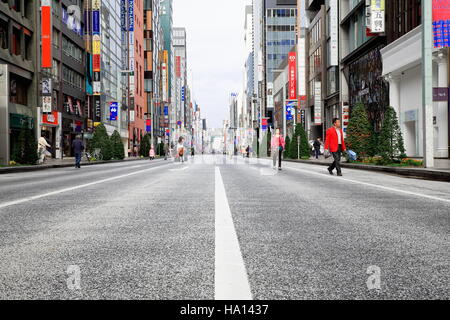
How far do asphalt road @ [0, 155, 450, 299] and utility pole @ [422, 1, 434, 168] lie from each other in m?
8.83

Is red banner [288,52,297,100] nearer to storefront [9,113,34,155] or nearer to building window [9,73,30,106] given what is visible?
building window [9,73,30,106]

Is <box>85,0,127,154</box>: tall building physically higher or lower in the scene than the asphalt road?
higher

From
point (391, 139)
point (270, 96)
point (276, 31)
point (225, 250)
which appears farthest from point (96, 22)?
point (276, 31)

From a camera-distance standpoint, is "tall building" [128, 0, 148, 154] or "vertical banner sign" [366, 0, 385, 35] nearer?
"vertical banner sign" [366, 0, 385, 35]

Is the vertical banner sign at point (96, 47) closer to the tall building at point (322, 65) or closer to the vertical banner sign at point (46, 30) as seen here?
the vertical banner sign at point (46, 30)

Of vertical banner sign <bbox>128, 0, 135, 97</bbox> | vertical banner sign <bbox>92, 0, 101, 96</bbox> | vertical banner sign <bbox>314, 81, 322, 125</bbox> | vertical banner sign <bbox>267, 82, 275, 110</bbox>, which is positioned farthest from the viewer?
vertical banner sign <bbox>267, 82, 275, 110</bbox>

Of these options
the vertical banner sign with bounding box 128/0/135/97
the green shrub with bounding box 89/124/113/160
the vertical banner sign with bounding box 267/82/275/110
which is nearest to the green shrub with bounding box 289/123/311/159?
the green shrub with bounding box 89/124/113/160

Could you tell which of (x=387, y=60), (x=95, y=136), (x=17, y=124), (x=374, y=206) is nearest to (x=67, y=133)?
(x=95, y=136)

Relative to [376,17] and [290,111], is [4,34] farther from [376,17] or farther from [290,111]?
[290,111]

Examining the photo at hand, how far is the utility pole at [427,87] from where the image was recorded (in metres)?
15.4

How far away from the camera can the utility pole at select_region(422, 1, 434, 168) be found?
1542 centimetres

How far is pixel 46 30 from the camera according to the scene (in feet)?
120

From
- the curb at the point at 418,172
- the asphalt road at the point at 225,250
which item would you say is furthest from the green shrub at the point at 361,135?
Answer: the asphalt road at the point at 225,250

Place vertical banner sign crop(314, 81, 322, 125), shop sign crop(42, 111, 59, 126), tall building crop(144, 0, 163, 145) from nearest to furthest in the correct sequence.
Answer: shop sign crop(42, 111, 59, 126) < vertical banner sign crop(314, 81, 322, 125) < tall building crop(144, 0, 163, 145)
